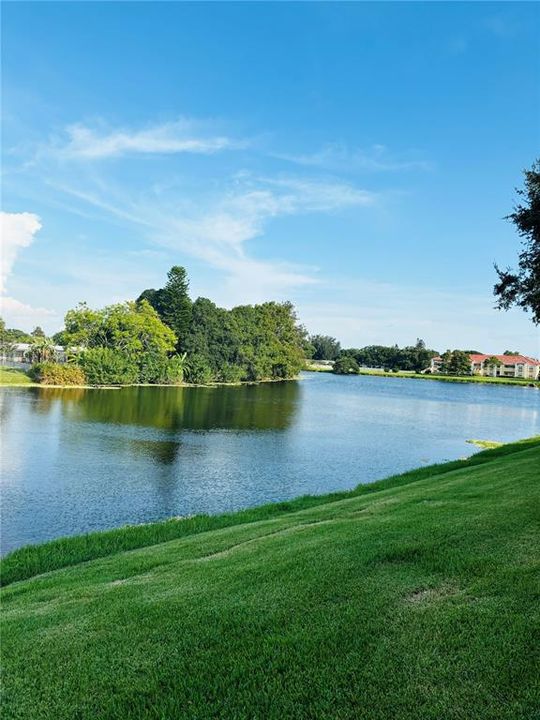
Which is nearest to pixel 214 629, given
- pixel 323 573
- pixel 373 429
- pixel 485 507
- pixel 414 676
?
pixel 323 573

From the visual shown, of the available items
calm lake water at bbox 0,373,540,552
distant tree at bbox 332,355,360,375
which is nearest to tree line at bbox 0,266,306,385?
calm lake water at bbox 0,373,540,552

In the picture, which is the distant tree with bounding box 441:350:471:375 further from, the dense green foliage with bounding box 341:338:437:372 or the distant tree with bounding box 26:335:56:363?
the distant tree with bounding box 26:335:56:363

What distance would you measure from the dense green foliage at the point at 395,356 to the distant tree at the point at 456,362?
35.7 ft

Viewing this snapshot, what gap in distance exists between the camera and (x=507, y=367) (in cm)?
17012

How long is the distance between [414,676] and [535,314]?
1993 centimetres

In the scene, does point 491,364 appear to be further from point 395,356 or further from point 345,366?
point 345,366

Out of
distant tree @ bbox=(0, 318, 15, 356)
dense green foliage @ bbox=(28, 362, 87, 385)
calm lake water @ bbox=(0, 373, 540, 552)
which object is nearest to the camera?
calm lake water @ bbox=(0, 373, 540, 552)

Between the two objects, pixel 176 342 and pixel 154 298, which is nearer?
pixel 176 342

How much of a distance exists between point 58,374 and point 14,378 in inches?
230

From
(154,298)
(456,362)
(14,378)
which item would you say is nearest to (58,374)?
(14,378)

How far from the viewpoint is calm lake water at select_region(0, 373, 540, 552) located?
63.4 feet

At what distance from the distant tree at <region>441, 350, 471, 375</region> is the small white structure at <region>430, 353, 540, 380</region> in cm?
775

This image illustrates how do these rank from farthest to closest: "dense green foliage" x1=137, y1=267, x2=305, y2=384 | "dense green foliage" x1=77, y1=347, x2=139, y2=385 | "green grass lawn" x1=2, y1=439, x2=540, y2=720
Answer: "dense green foliage" x1=137, y1=267, x2=305, y2=384 < "dense green foliage" x1=77, y1=347, x2=139, y2=385 < "green grass lawn" x1=2, y1=439, x2=540, y2=720

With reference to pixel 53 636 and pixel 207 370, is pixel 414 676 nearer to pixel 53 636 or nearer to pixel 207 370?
pixel 53 636
